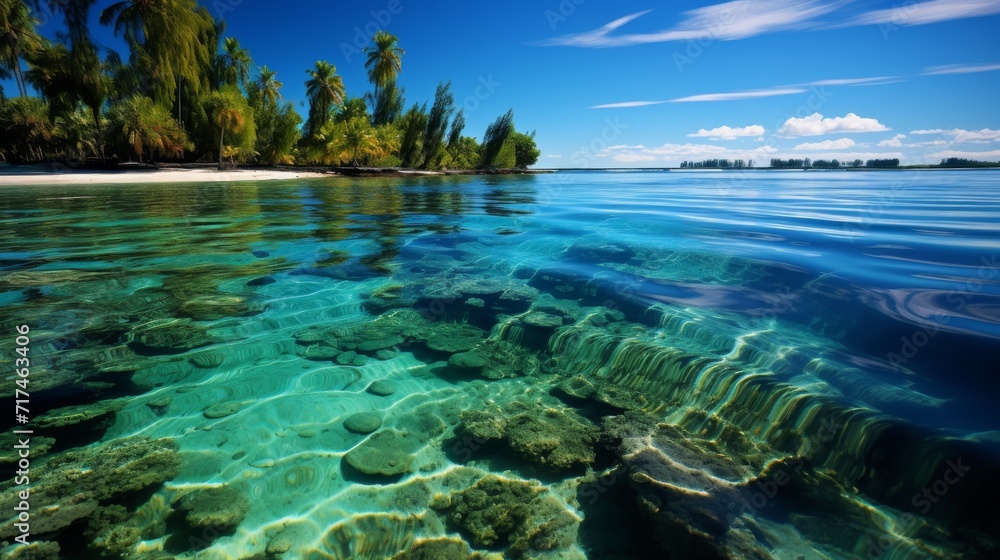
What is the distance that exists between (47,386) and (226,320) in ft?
5.24

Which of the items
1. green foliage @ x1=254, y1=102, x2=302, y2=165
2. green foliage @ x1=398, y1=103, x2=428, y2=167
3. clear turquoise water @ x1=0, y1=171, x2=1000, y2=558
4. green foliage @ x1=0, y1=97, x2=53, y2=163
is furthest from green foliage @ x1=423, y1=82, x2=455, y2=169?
clear turquoise water @ x1=0, y1=171, x2=1000, y2=558

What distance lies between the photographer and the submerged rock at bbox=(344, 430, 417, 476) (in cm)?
274

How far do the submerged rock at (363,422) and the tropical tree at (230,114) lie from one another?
157 ft

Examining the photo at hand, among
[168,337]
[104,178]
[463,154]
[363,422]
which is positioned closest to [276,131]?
[104,178]

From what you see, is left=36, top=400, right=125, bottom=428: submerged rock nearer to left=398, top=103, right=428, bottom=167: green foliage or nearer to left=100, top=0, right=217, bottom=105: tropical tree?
left=100, top=0, right=217, bottom=105: tropical tree

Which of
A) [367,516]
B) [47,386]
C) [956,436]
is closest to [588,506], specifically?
[367,516]

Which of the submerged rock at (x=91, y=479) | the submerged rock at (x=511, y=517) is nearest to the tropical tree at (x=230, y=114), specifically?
the submerged rock at (x=91, y=479)

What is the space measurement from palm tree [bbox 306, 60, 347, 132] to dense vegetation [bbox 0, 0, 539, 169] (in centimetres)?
14

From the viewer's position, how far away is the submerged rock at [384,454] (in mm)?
2736

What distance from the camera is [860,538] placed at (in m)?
2.21

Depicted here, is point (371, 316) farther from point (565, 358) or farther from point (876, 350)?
point (876, 350)

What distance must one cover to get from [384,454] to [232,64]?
67398mm

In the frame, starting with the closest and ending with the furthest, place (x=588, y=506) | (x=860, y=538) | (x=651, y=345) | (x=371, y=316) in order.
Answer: (x=860, y=538), (x=588, y=506), (x=651, y=345), (x=371, y=316)

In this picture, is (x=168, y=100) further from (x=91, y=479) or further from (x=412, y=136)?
(x=91, y=479)
